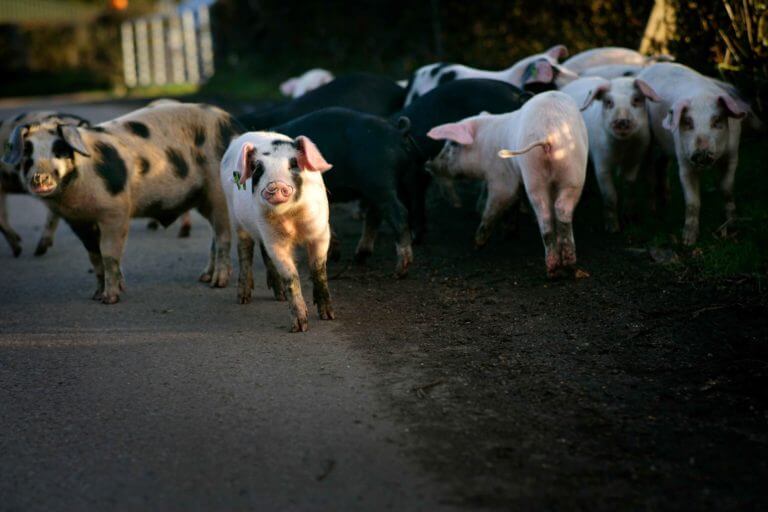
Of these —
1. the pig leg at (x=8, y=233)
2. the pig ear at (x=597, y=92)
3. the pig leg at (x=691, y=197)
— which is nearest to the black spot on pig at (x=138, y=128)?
the pig leg at (x=8, y=233)

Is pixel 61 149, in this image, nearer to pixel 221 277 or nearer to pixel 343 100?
pixel 221 277

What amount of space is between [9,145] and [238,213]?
1585 mm

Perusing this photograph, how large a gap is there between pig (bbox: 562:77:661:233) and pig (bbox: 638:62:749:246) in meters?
0.14

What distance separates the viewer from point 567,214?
5918 mm

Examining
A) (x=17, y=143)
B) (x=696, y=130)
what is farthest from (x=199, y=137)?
(x=696, y=130)

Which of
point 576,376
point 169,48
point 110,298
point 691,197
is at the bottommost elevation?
point 169,48

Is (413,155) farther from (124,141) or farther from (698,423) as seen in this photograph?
(698,423)

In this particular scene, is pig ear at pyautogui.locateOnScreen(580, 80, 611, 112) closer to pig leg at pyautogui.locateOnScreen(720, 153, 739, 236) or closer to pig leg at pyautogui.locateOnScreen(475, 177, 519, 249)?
A: pig leg at pyautogui.locateOnScreen(475, 177, 519, 249)

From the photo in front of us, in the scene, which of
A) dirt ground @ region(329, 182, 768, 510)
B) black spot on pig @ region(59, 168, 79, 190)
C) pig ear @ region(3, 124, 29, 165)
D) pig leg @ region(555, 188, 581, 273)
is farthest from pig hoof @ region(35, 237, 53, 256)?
pig leg @ region(555, 188, 581, 273)

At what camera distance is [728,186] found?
654cm

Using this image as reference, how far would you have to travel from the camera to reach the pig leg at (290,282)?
5209 millimetres

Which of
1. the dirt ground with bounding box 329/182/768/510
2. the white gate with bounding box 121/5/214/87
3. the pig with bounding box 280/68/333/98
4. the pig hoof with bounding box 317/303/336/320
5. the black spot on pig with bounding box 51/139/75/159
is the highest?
the black spot on pig with bounding box 51/139/75/159

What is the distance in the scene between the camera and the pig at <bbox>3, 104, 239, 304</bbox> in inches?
241

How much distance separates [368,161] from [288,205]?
53.5 inches
